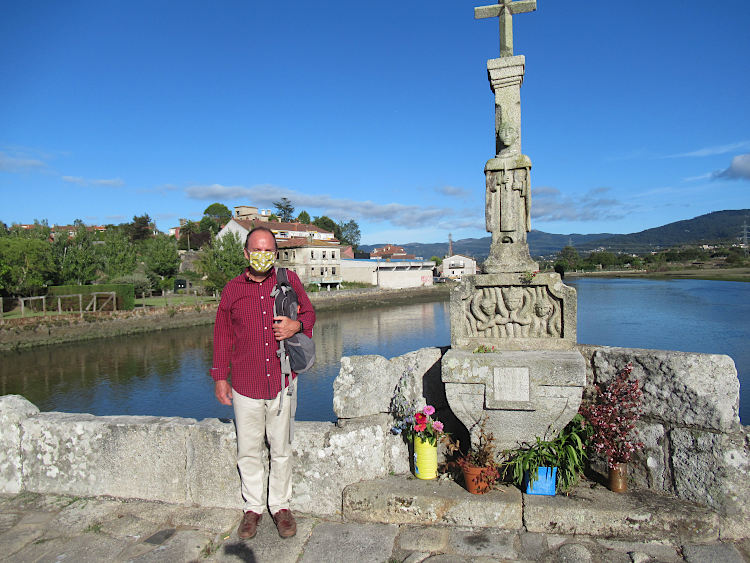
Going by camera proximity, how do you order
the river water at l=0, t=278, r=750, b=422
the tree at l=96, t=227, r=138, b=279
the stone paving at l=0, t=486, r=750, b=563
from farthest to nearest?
1. the tree at l=96, t=227, r=138, b=279
2. the river water at l=0, t=278, r=750, b=422
3. the stone paving at l=0, t=486, r=750, b=563

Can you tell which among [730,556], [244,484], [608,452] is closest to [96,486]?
[244,484]

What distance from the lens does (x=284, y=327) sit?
10.1ft

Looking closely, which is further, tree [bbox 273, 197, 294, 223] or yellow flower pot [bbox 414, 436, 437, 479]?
tree [bbox 273, 197, 294, 223]

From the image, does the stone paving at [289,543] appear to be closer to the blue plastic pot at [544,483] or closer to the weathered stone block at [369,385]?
the blue plastic pot at [544,483]

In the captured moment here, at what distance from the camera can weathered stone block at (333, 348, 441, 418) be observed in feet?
11.4

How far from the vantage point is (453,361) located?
3426 millimetres

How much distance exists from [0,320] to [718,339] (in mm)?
38713

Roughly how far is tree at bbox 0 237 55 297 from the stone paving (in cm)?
3481

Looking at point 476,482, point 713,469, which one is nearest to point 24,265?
point 476,482

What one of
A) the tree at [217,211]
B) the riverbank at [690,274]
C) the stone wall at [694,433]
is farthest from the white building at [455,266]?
the stone wall at [694,433]

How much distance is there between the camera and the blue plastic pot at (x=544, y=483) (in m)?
3.15

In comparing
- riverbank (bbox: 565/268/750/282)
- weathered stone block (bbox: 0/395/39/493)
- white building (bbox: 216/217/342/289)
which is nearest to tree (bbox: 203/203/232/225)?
white building (bbox: 216/217/342/289)

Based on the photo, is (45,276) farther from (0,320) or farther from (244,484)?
(244,484)

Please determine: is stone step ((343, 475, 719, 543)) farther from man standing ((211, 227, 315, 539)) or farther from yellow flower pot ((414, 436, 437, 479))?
man standing ((211, 227, 315, 539))
